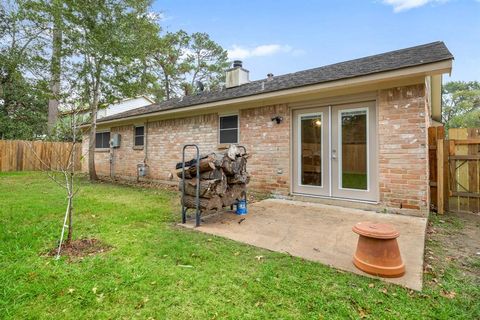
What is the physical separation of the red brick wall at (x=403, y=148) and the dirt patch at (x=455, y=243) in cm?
54

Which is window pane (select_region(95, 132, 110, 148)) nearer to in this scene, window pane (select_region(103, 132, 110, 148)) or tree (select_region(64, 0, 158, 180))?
window pane (select_region(103, 132, 110, 148))

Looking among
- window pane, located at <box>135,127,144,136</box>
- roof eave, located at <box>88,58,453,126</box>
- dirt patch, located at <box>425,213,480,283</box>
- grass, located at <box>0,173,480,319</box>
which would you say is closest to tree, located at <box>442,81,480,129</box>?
dirt patch, located at <box>425,213,480,283</box>

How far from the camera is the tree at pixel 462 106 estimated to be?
830 inches

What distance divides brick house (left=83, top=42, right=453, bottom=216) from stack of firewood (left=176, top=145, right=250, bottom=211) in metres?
2.17

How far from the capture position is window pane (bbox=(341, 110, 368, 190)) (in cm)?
536

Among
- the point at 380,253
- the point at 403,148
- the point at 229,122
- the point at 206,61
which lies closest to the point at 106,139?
the point at 229,122

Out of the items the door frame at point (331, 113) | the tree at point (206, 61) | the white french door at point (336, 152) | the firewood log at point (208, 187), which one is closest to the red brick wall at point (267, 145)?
the door frame at point (331, 113)

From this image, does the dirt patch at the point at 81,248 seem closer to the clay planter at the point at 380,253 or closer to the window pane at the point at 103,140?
the clay planter at the point at 380,253

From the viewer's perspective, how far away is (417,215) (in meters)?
4.66

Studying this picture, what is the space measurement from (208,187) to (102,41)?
8273mm

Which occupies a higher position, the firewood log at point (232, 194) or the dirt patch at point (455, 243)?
the firewood log at point (232, 194)

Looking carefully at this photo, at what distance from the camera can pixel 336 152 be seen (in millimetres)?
5652

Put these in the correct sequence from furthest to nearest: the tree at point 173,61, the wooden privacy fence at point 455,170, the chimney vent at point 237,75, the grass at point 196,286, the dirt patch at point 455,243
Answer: the tree at point 173,61 < the chimney vent at point 237,75 < the wooden privacy fence at point 455,170 < the dirt patch at point 455,243 < the grass at point 196,286

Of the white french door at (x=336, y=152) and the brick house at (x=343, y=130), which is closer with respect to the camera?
the brick house at (x=343, y=130)
